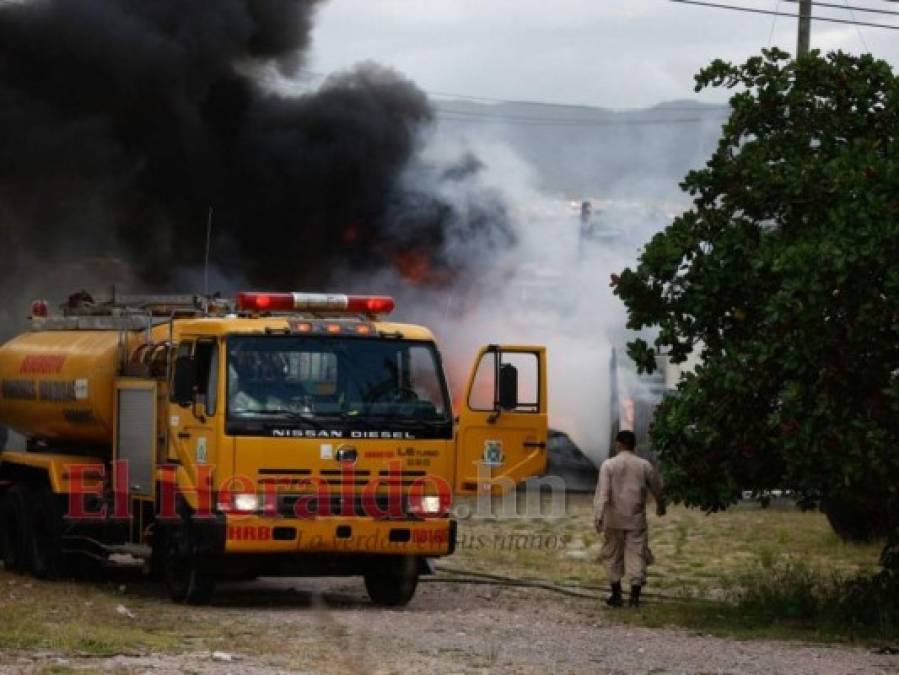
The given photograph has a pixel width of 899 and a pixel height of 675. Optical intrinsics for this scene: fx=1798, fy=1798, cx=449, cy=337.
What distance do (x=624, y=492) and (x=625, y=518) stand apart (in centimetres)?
23

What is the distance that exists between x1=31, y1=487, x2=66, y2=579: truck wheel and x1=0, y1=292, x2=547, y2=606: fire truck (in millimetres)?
1005

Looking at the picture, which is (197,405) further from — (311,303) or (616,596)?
(616,596)

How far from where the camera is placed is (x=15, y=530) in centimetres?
1786

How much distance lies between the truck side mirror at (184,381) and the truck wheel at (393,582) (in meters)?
2.33

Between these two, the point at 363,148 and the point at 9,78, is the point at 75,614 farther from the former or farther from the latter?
the point at 363,148

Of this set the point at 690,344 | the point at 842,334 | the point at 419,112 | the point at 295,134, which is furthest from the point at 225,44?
the point at 842,334

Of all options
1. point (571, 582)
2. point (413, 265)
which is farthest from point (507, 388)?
point (413, 265)

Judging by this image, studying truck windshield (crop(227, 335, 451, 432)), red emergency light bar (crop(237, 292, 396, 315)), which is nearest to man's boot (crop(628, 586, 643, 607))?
truck windshield (crop(227, 335, 451, 432))

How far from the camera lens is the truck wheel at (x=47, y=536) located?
1662 centimetres

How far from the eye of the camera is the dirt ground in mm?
11500

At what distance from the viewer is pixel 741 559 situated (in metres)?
20.5

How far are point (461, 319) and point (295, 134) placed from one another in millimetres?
5625

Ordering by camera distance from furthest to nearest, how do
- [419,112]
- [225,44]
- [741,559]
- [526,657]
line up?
[419,112] → [225,44] → [741,559] → [526,657]

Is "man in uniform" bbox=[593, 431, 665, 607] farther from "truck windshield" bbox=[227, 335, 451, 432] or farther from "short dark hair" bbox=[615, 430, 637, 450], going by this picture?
"truck windshield" bbox=[227, 335, 451, 432]
